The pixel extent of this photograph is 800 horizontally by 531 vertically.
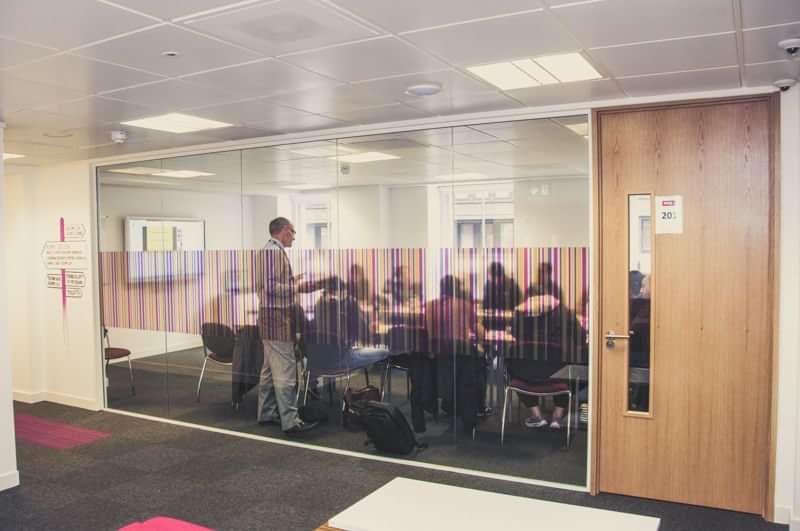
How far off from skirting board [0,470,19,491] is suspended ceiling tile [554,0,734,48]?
4319 mm

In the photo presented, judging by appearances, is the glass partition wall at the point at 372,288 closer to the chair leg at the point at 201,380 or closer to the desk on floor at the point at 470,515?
the chair leg at the point at 201,380

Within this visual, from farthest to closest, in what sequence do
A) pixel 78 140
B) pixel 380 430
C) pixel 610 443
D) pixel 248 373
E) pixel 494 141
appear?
pixel 248 373, pixel 78 140, pixel 380 430, pixel 494 141, pixel 610 443

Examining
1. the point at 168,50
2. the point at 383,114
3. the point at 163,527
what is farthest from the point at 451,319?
the point at 163,527

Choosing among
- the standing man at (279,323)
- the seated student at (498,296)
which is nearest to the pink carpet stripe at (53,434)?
the standing man at (279,323)

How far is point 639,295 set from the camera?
3832 mm

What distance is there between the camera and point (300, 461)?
4617 millimetres

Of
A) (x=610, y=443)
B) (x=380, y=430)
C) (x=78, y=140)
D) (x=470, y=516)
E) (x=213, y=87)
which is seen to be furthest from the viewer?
(x=78, y=140)

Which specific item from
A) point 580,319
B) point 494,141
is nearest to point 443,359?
point 580,319

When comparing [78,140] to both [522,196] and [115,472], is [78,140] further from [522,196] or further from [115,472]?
[522,196]

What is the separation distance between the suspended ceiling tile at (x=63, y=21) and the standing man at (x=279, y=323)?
253cm

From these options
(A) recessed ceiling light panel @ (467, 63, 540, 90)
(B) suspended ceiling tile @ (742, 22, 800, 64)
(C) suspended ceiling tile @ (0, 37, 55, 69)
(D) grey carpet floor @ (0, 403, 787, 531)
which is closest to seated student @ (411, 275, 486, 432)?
(D) grey carpet floor @ (0, 403, 787, 531)

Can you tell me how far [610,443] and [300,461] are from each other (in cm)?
215

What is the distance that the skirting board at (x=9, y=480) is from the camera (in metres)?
4.16

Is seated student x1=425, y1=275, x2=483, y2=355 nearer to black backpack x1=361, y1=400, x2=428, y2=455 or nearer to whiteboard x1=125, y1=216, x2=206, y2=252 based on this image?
black backpack x1=361, y1=400, x2=428, y2=455
